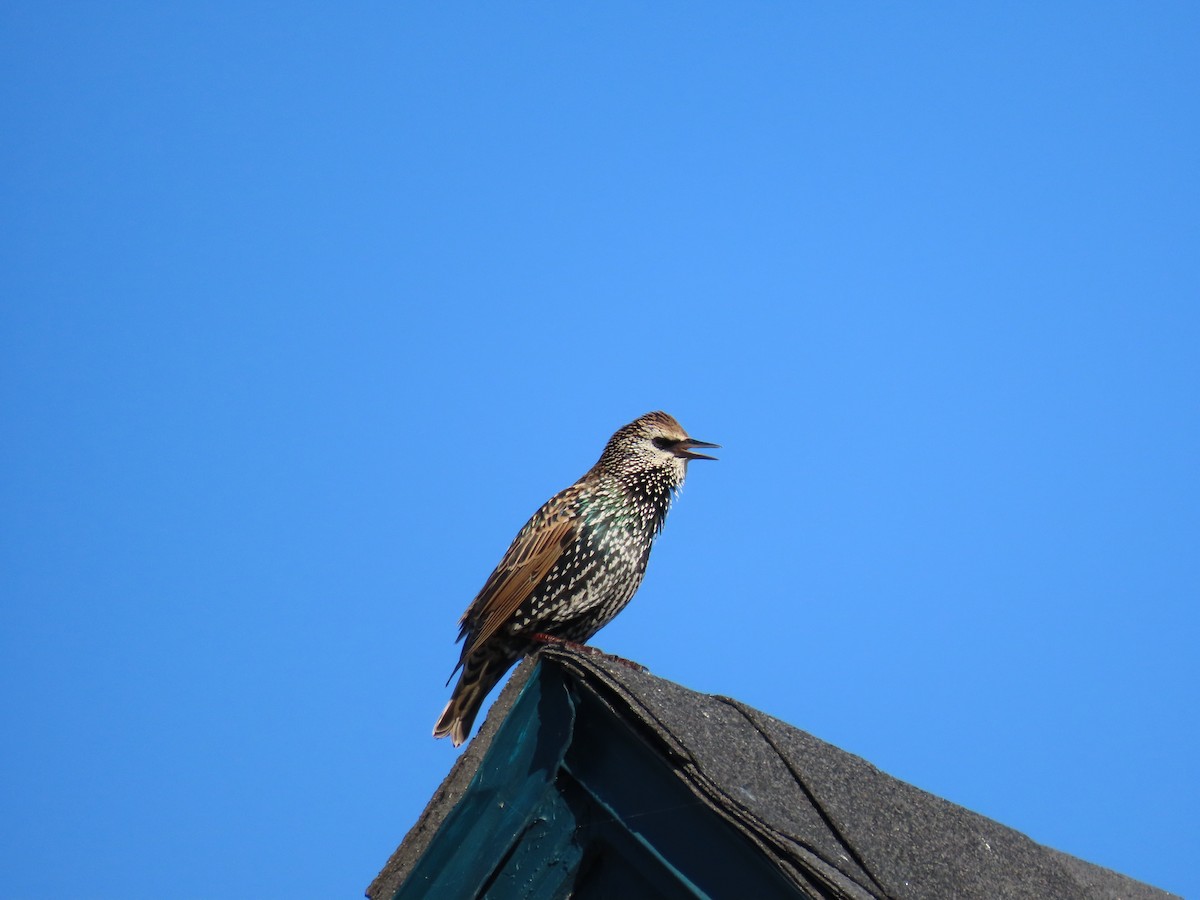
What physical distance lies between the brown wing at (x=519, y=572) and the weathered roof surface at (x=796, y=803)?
8.44 ft

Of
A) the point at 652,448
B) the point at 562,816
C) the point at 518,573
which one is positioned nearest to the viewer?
A: the point at 562,816

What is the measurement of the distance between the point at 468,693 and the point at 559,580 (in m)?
0.66

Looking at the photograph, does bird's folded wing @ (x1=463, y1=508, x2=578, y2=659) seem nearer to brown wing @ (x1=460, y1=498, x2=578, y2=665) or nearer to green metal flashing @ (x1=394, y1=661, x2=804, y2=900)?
brown wing @ (x1=460, y1=498, x2=578, y2=665)

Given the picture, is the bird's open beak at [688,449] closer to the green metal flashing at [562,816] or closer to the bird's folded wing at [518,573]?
the bird's folded wing at [518,573]

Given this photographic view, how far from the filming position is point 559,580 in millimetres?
6078

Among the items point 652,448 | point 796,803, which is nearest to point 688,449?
point 652,448

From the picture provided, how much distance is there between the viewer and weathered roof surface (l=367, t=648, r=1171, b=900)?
288cm

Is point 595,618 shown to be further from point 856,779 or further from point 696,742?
point 696,742

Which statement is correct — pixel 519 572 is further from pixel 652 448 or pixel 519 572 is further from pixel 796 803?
pixel 796 803

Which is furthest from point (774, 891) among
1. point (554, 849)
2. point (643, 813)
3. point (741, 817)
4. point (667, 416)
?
point (667, 416)

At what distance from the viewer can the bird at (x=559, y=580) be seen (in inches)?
239

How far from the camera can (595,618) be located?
6.24 m

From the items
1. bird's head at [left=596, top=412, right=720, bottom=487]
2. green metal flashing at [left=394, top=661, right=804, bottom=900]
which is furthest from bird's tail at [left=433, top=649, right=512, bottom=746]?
green metal flashing at [left=394, top=661, right=804, bottom=900]

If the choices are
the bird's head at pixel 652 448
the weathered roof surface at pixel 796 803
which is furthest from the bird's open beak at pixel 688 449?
the weathered roof surface at pixel 796 803
